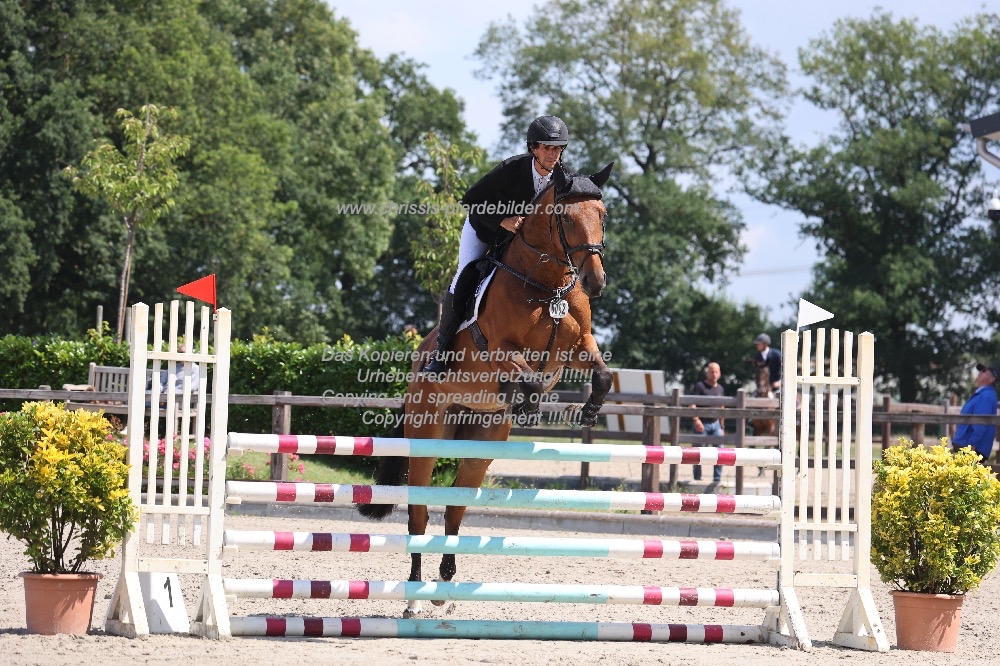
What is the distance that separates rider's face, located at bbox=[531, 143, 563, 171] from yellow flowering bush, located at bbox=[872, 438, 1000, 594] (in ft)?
7.49

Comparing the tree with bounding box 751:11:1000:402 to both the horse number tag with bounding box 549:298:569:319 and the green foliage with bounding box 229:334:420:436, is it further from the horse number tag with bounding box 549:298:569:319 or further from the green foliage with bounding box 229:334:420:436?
the horse number tag with bounding box 549:298:569:319

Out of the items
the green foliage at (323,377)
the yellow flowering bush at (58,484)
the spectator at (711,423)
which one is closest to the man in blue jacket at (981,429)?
the spectator at (711,423)

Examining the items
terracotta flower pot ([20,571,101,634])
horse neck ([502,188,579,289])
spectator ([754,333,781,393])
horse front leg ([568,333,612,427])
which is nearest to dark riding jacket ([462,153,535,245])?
horse neck ([502,188,579,289])

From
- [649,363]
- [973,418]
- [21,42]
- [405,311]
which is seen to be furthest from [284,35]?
[973,418]

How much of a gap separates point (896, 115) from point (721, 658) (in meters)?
31.2

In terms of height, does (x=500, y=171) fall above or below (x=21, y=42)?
below

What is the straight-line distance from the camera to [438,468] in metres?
11.9

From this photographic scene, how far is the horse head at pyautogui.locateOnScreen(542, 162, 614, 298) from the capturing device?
206 inches

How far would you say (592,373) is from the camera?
18.4 feet

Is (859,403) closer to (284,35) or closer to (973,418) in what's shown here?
(973,418)

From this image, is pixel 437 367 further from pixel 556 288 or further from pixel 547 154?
pixel 547 154

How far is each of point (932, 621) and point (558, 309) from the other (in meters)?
2.30

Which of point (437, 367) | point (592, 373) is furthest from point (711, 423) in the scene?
point (592, 373)

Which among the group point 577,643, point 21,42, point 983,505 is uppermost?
point 21,42
